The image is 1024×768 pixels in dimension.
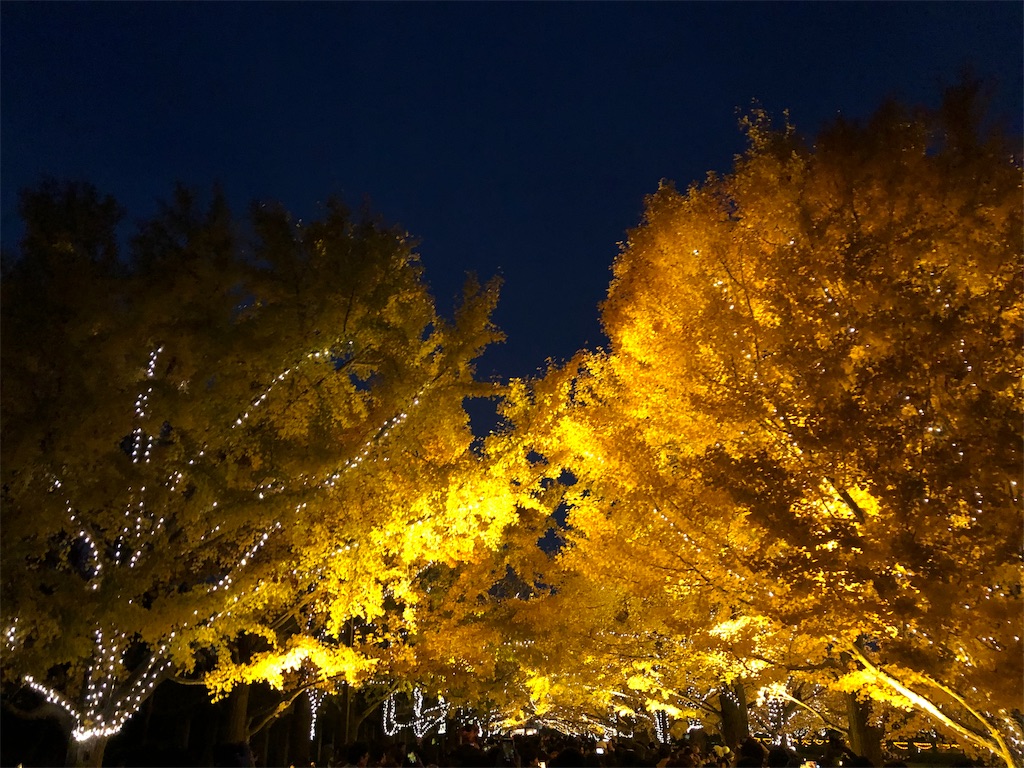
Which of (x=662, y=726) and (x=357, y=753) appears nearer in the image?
(x=357, y=753)

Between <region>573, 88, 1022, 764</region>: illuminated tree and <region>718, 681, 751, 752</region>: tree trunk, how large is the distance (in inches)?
270

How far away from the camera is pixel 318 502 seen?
7.44m

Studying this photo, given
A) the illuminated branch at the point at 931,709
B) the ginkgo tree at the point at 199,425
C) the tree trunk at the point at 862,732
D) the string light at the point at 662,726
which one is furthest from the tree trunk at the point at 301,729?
the string light at the point at 662,726

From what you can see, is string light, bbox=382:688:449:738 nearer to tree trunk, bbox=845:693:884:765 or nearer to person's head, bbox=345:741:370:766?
tree trunk, bbox=845:693:884:765

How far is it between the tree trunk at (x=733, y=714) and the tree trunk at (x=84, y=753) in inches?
484

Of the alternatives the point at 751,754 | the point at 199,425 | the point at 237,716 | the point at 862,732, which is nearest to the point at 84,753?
the point at 199,425

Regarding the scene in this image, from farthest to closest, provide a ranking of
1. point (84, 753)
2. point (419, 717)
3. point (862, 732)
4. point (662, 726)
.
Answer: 1. point (419, 717)
2. point (662, 726)
3. point (862, 732)
4. point (84, 753)

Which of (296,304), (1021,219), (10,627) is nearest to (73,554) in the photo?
(10,627)

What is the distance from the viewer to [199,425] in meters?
7.30

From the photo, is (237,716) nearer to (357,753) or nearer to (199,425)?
(357,753)

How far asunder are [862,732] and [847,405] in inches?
306

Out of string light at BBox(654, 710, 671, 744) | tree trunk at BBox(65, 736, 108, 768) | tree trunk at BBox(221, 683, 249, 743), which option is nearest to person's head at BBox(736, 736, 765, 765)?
tree trunk at BBox(65, 736, 108, 768)

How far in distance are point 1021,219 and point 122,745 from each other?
2137 centimetres

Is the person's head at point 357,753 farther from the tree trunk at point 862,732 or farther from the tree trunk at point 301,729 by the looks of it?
the tree trunk at point 301,729
